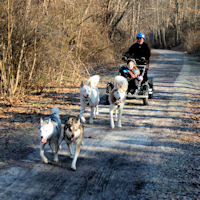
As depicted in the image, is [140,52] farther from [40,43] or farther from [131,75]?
[40,43]

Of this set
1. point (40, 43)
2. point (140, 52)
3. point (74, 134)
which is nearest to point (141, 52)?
point (140, 52)

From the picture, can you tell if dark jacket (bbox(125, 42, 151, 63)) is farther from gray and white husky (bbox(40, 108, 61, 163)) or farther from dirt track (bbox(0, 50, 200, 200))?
gray and white husky (bbox(40, 108, 61, 163))

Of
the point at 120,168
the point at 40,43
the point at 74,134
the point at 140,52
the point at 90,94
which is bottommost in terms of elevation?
the point at 120,168

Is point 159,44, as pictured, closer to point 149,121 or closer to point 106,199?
point 149,121

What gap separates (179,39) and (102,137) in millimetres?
52482

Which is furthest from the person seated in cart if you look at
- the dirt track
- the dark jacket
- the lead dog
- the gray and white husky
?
the lead dog

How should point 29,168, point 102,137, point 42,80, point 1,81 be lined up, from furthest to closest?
point 42,80 < point 1,81 < point 102,137 < point 29,168

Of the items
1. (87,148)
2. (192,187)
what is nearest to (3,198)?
(87,148)

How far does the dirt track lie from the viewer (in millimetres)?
4012

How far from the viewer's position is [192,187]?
4.18 meters

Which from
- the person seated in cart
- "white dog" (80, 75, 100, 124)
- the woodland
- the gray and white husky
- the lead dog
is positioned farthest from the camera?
the woodland

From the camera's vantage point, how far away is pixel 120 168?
4773 mm

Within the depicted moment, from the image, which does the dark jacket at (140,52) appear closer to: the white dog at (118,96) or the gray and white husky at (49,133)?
the white dog at (118,96)

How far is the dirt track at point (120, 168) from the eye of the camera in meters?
4.01
